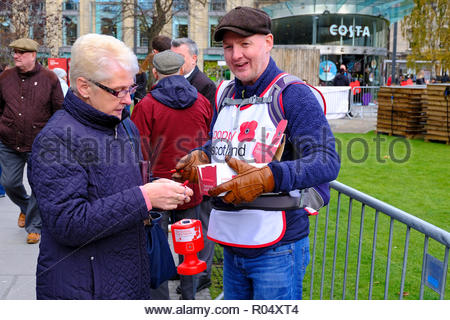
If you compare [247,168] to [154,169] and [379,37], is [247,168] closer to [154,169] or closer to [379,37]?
[154,169]

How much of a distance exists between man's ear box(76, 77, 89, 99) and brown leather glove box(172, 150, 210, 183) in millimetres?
654

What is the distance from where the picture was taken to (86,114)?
214 cm

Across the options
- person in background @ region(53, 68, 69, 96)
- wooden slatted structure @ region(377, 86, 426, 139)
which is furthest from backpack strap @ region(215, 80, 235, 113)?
wooden slatted structure @ region(377, 86, 426, 139)

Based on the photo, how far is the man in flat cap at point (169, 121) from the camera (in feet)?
14.0

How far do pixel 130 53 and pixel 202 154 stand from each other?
70cm

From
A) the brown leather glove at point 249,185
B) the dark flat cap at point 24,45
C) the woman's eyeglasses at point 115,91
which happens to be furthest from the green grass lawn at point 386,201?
the dark flat cap at point 24,45

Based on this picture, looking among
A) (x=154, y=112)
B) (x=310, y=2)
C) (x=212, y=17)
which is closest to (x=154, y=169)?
(x=154, y=112)

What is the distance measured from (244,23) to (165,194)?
2.81 feet

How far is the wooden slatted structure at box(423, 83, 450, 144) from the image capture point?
13.6 m

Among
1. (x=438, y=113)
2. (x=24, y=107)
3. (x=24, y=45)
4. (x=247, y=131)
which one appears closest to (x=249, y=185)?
(x=247, y=131)

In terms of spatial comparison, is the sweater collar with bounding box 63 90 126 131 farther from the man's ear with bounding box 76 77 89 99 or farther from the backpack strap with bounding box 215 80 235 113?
the backpack strap with bounding box 215 80 235 113

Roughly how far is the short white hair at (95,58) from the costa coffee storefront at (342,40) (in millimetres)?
32662

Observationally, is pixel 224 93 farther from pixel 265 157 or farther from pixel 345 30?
pixel 345 30

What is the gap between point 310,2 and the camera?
35406 millimetres
